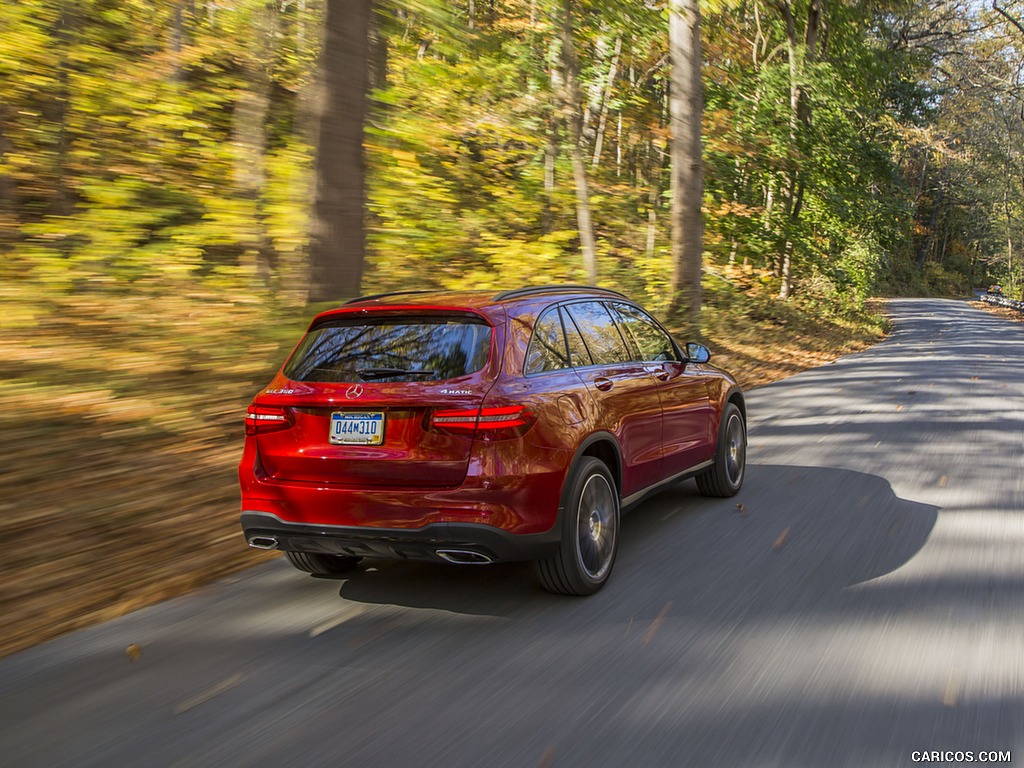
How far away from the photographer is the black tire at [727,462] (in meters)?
7.09

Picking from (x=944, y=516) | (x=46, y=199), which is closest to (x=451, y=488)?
(x=944, y=516)

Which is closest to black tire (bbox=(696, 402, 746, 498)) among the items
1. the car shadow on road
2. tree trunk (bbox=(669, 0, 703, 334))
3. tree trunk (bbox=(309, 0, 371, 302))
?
the car shadow on road

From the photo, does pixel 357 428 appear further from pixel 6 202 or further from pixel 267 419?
pixel 6 202

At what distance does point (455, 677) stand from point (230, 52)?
1480cm

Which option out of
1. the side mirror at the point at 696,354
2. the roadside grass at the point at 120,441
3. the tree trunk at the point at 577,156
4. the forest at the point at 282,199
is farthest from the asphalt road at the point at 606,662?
the tree trunk at the point at 577,156

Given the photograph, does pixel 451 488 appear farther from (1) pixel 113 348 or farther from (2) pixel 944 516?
(1) pixel 113 348

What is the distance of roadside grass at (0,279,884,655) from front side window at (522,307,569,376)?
240cm

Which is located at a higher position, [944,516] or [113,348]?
[113,348]

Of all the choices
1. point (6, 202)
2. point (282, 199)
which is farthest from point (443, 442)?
point (6, 202)

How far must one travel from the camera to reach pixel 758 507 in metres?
6.88

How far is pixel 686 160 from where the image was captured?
16.4 meters

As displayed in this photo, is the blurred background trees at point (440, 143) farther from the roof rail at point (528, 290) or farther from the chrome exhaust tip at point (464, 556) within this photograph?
the chrome exhaust tip at point (464, 556)

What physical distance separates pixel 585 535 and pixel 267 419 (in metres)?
1.81

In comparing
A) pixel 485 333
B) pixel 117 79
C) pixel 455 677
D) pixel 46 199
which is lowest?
pixel 455 677
